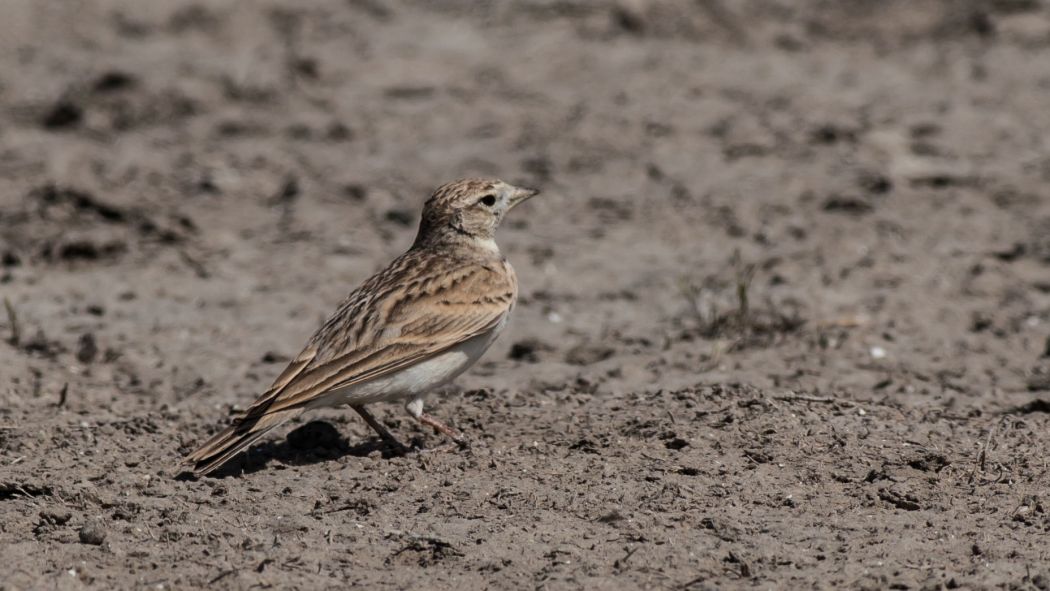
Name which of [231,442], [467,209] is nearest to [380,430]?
[231,442]

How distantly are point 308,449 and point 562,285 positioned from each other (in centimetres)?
306

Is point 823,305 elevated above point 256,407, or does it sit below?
below

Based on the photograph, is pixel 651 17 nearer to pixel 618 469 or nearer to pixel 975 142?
pixel 975 142

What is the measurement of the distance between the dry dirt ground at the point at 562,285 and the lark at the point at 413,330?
295 mm

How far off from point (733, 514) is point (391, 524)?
1.30m

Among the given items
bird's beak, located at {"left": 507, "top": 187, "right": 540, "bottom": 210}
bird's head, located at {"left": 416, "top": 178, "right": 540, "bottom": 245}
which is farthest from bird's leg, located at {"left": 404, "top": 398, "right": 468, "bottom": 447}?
bird's beak, located at {"left": 507, "top": 187, "right": 540, "bottom": 210}

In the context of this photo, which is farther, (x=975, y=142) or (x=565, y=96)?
(x=565, y=96)

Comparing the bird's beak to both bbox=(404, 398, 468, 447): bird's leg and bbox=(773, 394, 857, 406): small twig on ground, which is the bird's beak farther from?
bbox=(773, 394, 857, 406): small twig on ground

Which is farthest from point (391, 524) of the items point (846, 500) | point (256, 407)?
point (846, 500)

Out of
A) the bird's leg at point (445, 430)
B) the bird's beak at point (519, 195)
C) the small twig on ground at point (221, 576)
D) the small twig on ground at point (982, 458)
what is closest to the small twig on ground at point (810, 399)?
the small twig on ground at point (982, 458)

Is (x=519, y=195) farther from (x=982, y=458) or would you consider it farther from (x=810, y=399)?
(x=982, y=458)

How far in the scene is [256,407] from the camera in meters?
6.22

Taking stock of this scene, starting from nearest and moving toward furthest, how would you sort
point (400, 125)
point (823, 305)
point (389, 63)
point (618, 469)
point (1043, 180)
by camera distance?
1. point (618, 469)
2. point (823, 305)
3. point (1043, 180)
4. point (400, 125)
5. point (389, 63)

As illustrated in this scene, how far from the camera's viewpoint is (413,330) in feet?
21.9
